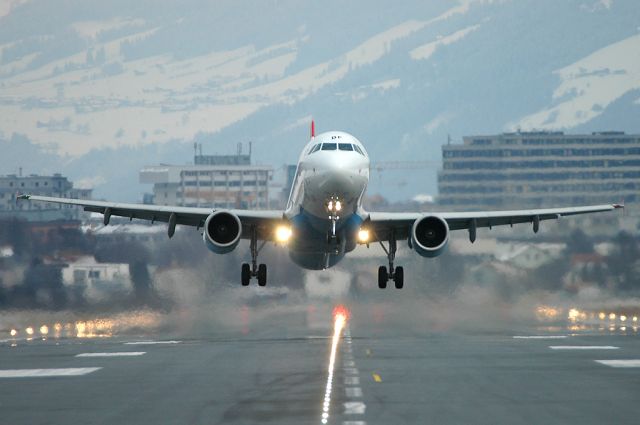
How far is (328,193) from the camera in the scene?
5469cm

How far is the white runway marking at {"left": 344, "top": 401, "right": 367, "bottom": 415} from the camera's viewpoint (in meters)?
43.3

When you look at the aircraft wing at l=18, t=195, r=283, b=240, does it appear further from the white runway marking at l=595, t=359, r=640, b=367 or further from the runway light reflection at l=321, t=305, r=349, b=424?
the white runway marking at l=595, t=359, r=640, b=367

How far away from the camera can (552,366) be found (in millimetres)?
59875

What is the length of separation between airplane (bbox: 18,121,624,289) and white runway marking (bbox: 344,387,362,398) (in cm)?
873

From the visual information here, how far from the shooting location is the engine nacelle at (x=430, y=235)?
5912 cm

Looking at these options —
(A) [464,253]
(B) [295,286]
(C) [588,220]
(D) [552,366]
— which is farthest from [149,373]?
(C) [588,220]

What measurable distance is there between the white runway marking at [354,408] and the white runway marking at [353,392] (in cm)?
198

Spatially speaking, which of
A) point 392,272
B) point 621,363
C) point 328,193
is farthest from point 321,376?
point 621,363

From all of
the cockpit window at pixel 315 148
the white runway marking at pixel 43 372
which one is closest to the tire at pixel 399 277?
the cockpit window at pixel 315 148

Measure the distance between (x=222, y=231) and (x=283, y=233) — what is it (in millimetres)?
4899

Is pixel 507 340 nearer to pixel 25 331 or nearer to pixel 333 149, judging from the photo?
pixel 333 149

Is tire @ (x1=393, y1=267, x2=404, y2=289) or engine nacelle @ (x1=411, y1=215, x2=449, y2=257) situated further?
tire @ (x1=393, y1=267, x2=404, y2=289)

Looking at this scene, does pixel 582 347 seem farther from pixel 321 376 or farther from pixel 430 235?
pixel 321 376

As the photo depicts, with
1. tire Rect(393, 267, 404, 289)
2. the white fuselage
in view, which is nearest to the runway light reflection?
tire Rect(393, 267, 404, 289)
